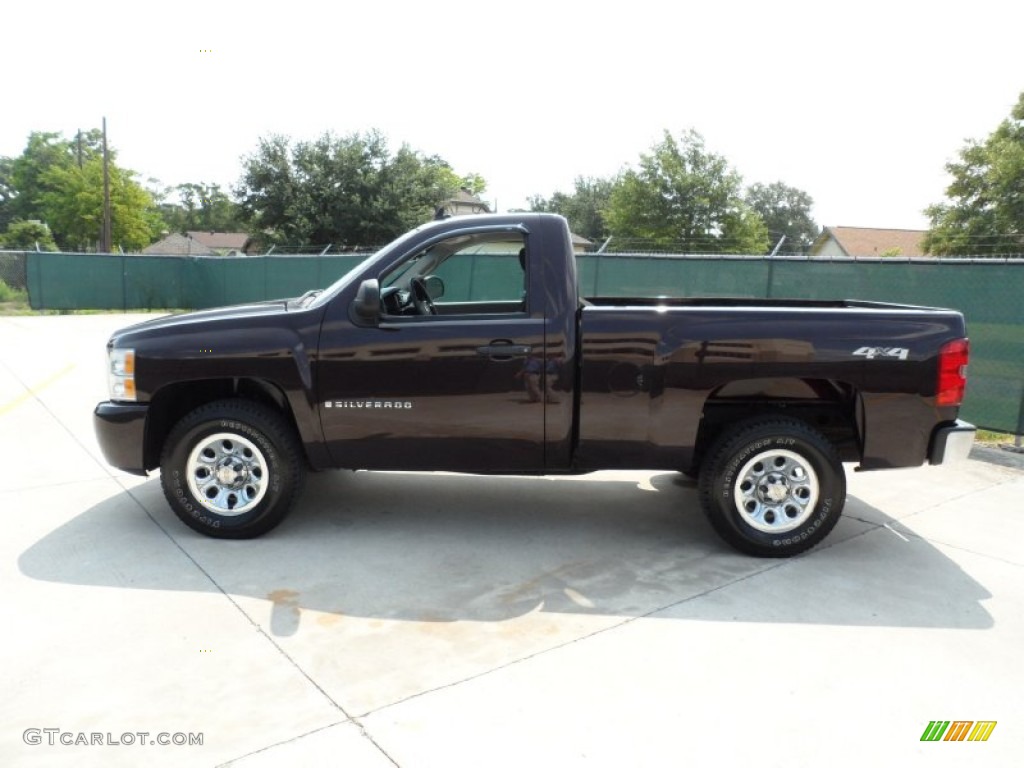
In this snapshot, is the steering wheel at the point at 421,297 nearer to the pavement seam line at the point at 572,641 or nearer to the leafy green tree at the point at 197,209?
the pavement seam line at the point at 572,641

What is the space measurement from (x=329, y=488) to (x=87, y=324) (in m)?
17.5

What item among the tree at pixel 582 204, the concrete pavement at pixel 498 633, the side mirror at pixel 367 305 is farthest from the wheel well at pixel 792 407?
the tree at pixel 582 204

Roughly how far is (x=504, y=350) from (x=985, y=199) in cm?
3442

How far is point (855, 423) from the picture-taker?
15.5ft

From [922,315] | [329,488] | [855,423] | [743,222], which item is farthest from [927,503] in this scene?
[743,222]

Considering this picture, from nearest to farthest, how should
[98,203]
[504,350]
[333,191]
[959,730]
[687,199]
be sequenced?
[959,730], [504,350], [333,191], [687,199], [98,203]

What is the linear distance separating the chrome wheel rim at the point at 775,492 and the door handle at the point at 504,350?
1.44m

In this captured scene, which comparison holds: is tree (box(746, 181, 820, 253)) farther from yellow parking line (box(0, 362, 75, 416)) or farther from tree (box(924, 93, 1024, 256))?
yellow parking line (box(0, 362, 75, 416))

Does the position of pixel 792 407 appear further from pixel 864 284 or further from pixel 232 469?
pixel 864 284

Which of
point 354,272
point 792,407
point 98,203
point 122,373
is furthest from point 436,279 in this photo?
point 98,203

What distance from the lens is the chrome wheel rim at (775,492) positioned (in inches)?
181

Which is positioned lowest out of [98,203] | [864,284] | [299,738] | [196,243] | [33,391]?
[299,738]

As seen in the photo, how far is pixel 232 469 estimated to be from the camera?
15.7ft

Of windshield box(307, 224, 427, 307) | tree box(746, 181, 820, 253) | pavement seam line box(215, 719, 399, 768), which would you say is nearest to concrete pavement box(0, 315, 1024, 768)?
pavement seam line box(215, 719, 399, 768)
